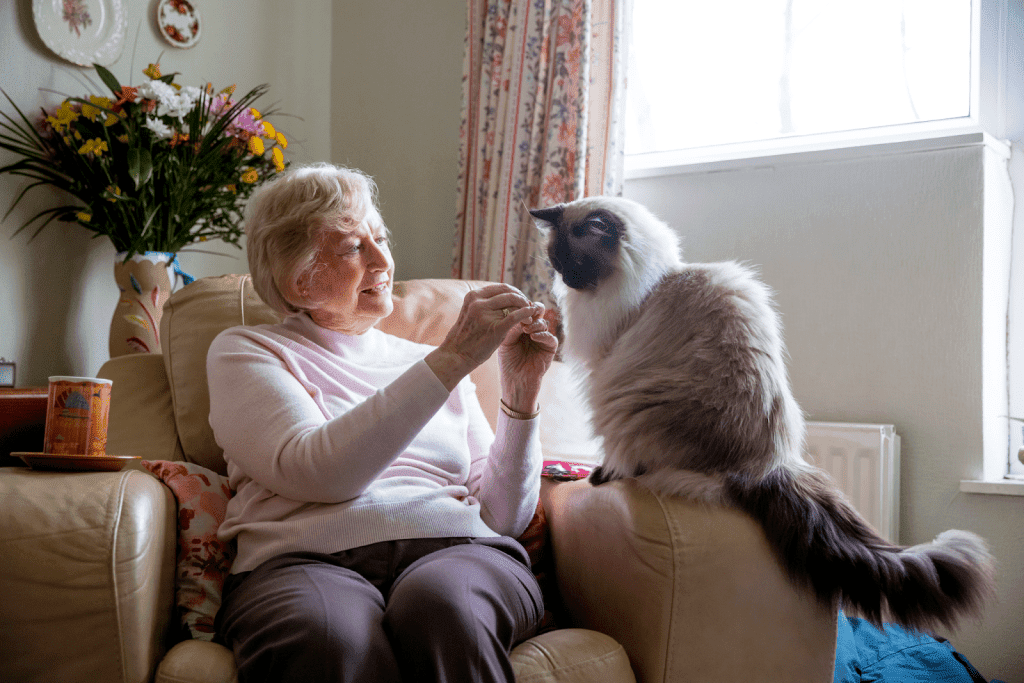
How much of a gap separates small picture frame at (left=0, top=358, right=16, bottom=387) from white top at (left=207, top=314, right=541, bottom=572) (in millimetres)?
854

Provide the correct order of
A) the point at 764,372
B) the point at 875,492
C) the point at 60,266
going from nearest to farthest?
the point at 764,372 → the point at 875,492 → the point at 60,266

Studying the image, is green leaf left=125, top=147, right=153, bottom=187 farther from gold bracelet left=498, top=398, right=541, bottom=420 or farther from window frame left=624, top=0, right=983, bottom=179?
window frame left=624, top=0, right=983, bottom=179

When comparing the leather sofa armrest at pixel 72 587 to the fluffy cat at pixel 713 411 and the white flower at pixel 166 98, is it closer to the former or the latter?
the fluffy cat at pixel 713 411

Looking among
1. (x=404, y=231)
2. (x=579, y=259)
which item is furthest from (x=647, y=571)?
(x=404, y=231)

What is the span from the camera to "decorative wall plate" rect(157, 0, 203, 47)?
2277 mm

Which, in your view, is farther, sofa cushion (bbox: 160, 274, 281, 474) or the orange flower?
the orange flower

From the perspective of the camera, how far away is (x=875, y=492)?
1.84 m

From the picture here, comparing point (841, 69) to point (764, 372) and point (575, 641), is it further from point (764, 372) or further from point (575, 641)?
point (575, 641)

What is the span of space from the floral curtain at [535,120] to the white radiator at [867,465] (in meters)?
0.89

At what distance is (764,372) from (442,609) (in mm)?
582

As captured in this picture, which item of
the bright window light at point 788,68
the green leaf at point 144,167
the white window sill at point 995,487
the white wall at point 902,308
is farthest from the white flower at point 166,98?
the white window sill at point 995,487

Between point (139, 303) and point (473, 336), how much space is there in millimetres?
1270

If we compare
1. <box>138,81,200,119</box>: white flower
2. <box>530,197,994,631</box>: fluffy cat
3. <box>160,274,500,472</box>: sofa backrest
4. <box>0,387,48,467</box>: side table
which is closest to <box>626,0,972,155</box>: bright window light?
<box>160,274,500,472</box>: sofa backrest

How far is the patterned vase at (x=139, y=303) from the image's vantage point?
1.85 meters
